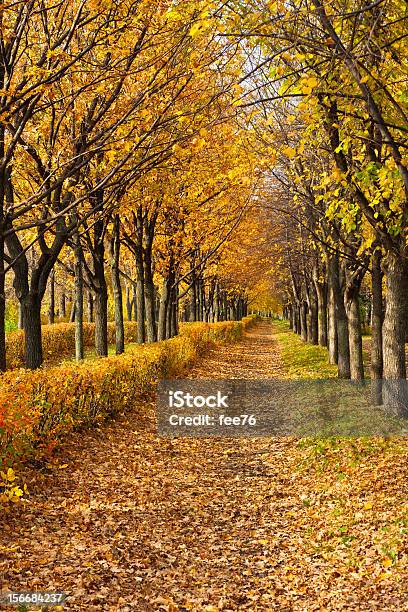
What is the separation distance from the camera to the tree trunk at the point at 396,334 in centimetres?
941

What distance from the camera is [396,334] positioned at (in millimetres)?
9477

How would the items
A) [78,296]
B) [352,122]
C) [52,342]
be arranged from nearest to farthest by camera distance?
[352,122] → [78,296] → [52,342]

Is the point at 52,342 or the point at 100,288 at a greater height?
the point at 100,288

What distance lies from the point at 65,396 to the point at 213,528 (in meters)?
3.00

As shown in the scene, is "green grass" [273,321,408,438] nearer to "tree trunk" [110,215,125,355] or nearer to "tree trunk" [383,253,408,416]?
"tree trunk" [383,253,408,416]

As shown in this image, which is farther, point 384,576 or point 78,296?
point 78,296

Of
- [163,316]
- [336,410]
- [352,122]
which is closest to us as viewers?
[352,122]

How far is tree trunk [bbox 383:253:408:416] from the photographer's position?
30.9ft

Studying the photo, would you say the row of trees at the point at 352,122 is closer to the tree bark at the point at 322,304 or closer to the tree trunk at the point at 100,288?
the tree trunk at the point at 100,288

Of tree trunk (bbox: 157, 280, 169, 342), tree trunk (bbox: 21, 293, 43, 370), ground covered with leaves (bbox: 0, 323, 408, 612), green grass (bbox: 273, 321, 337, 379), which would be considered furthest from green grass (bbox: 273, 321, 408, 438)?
tree trunk (bbox: 157, 280, 169, 342)

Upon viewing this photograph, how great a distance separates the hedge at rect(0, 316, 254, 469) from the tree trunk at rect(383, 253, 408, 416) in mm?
4770

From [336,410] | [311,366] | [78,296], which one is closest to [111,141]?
[336,410]

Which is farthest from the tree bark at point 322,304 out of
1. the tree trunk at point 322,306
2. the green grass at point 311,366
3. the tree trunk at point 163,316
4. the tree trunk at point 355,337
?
the tree trunk at point 355,337

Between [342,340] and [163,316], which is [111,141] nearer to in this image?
[342,340]
